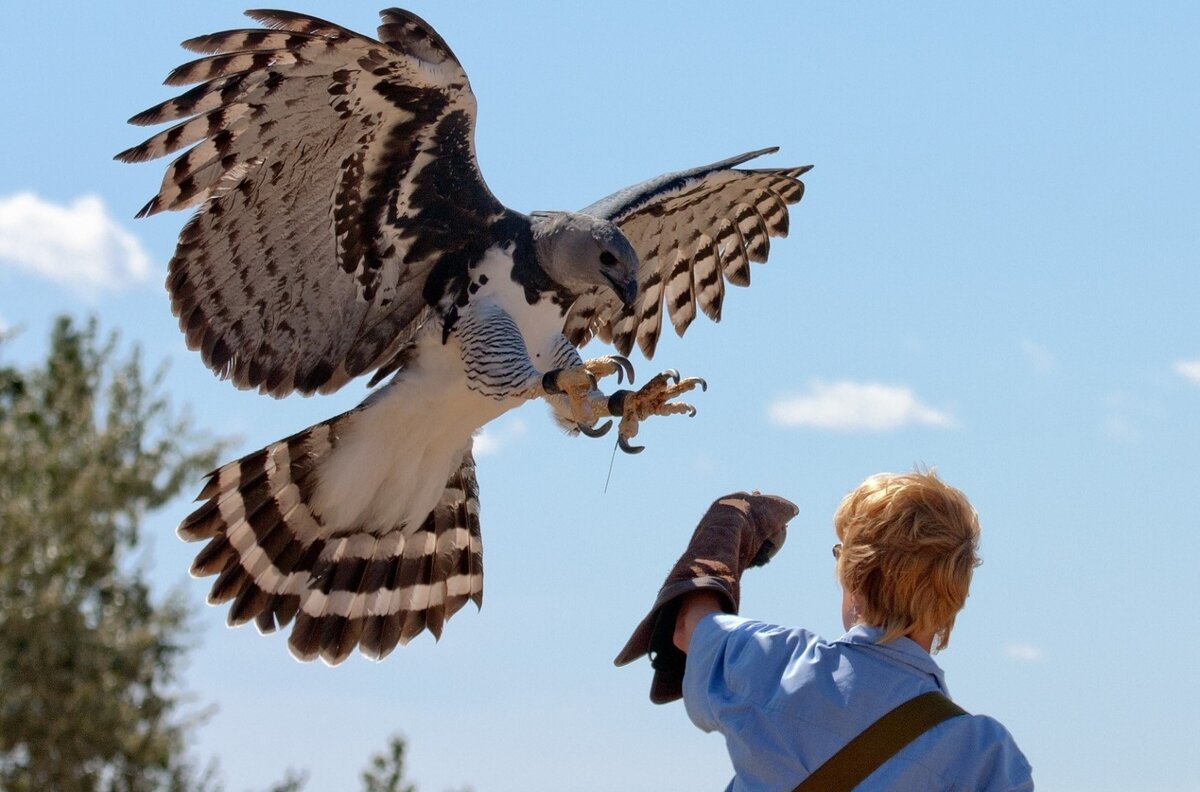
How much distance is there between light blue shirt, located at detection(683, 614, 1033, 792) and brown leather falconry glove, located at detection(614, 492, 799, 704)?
0.14 meters

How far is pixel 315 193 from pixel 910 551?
143 inches

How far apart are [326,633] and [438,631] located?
0.49m

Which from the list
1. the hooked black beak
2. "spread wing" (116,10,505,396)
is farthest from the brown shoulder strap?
the hooked black beak

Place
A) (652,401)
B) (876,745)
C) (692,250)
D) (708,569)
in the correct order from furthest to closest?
1. (692,250)
2. (652,401)
3. (708,569)
4. (876,745)

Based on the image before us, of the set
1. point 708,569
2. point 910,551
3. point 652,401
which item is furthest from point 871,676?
point 652,401

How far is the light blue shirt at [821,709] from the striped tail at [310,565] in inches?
145

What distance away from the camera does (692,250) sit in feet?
22.7

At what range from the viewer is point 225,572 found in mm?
5668

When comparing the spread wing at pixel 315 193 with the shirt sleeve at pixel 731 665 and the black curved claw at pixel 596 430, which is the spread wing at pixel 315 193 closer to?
the black curved claw at pixel 596 430

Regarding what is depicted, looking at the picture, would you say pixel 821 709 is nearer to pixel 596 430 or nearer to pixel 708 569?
pixel 708 569

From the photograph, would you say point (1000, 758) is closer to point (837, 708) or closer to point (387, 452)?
point (837, 708)

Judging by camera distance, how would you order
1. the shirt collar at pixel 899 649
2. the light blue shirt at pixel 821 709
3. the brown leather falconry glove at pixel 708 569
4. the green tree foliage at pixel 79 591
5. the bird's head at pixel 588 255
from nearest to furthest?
the light blue shirt at pixel 821 709, the shirt collar at pixel 899 649, the brown leather falconry glove at pixel 708 569, the bird's head at pixel 588 255, the green tree foliage at pixel 79 591

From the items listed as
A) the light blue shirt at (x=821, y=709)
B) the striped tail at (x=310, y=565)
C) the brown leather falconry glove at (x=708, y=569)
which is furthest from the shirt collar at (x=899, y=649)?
the striped tail at (x=310, y=565)

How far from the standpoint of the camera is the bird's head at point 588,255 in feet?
18.0
